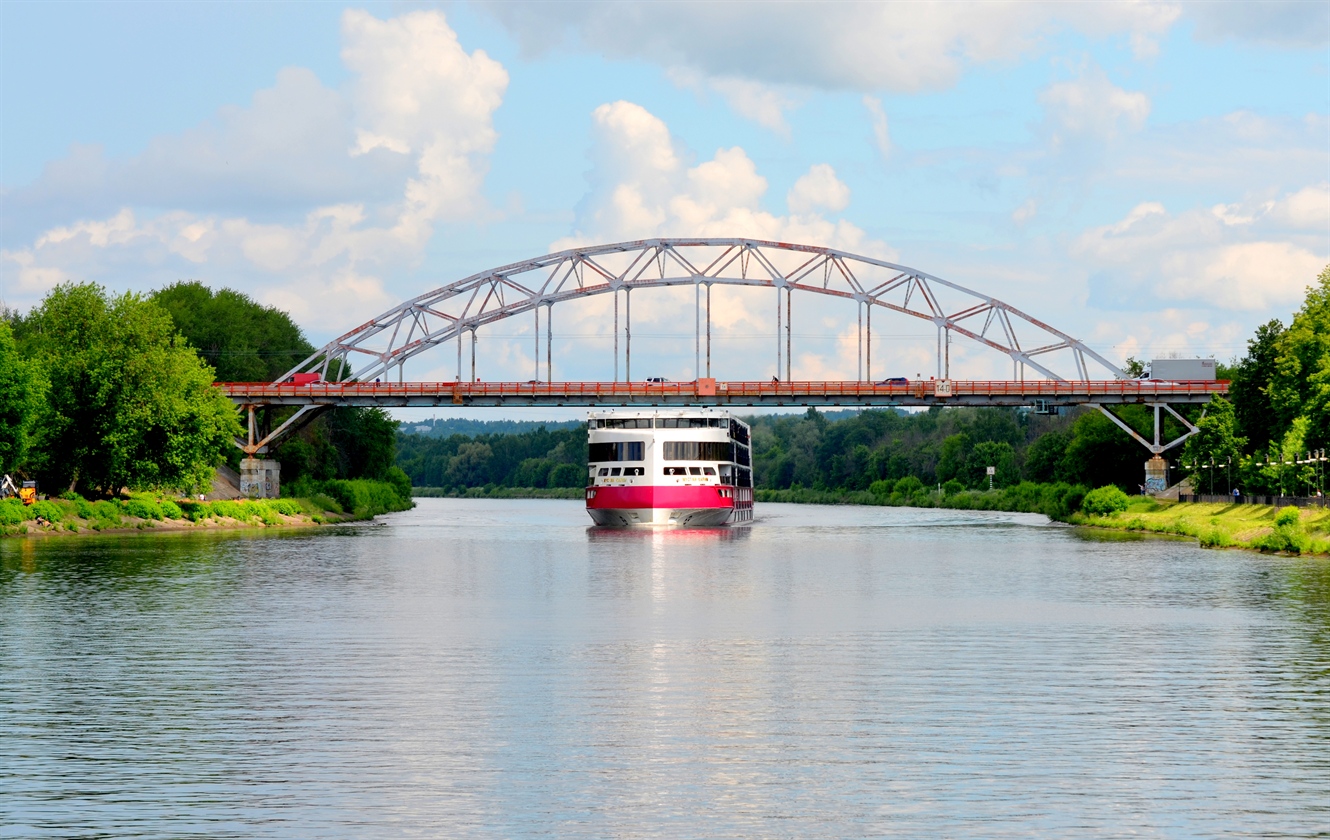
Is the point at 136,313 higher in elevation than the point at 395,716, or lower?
higher

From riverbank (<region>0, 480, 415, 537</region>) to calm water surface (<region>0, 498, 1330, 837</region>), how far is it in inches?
1235

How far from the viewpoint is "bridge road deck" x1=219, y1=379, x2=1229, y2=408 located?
131 meters

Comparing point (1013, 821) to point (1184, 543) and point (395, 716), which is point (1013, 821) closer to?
point (395, 716)

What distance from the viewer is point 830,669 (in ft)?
103

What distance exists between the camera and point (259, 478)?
5054 inches

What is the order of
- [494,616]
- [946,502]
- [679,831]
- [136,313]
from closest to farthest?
[679,831] < [494,616] < [136,313] < [946,502]

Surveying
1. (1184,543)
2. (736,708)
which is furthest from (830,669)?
(1184,543)

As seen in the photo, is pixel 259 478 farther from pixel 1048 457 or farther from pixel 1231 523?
pixel 1048 457

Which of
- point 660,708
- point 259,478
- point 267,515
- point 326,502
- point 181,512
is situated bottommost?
point 660,708

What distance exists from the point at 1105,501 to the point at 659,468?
32.5m

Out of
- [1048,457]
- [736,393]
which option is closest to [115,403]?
[736,393]

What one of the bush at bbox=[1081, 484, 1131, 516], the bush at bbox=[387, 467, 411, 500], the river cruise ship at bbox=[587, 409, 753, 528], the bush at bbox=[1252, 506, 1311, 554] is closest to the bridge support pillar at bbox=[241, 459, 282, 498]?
the river cruise ship at bbox=[587, 409, 753, 528]

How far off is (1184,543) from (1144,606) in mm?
42005

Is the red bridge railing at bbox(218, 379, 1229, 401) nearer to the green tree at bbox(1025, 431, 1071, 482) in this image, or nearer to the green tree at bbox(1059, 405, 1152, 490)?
the green tree at bbox(1059, 405, 1152, 490)
